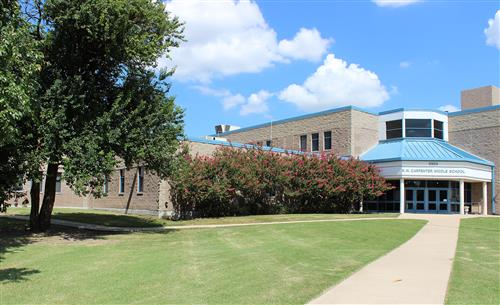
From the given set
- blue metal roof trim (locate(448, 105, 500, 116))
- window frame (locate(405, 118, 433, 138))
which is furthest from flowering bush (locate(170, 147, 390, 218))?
blue metal roof trim (locate(448, 105, 500, 116))

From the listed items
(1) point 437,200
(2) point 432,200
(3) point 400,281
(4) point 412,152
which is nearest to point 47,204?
(3) point 400,281

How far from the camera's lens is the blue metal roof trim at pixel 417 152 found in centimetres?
3391

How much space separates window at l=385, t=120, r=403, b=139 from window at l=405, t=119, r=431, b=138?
594mm

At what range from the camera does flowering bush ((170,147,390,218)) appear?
2467 centimetres

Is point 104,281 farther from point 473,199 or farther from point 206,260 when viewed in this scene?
point 473,199

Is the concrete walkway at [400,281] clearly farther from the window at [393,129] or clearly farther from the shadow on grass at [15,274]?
the window at [393,129]

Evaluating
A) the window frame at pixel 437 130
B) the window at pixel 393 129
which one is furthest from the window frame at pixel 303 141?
the window frame at pixel 437 130

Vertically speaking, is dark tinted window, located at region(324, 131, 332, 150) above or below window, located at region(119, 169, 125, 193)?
above

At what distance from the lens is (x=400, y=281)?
8.30 meters

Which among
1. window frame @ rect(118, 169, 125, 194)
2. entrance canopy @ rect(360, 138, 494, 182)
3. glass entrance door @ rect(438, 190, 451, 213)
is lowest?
glass entrance door @ rect(438, 190, 451, 213)

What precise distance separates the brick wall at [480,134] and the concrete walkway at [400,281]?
86.0 feet

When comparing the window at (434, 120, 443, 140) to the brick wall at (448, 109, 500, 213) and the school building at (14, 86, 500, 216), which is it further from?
the brick wall at (448, 109, 500, 213)

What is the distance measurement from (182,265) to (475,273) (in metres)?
6.13

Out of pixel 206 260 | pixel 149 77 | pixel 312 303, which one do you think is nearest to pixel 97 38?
pixel 149 77
